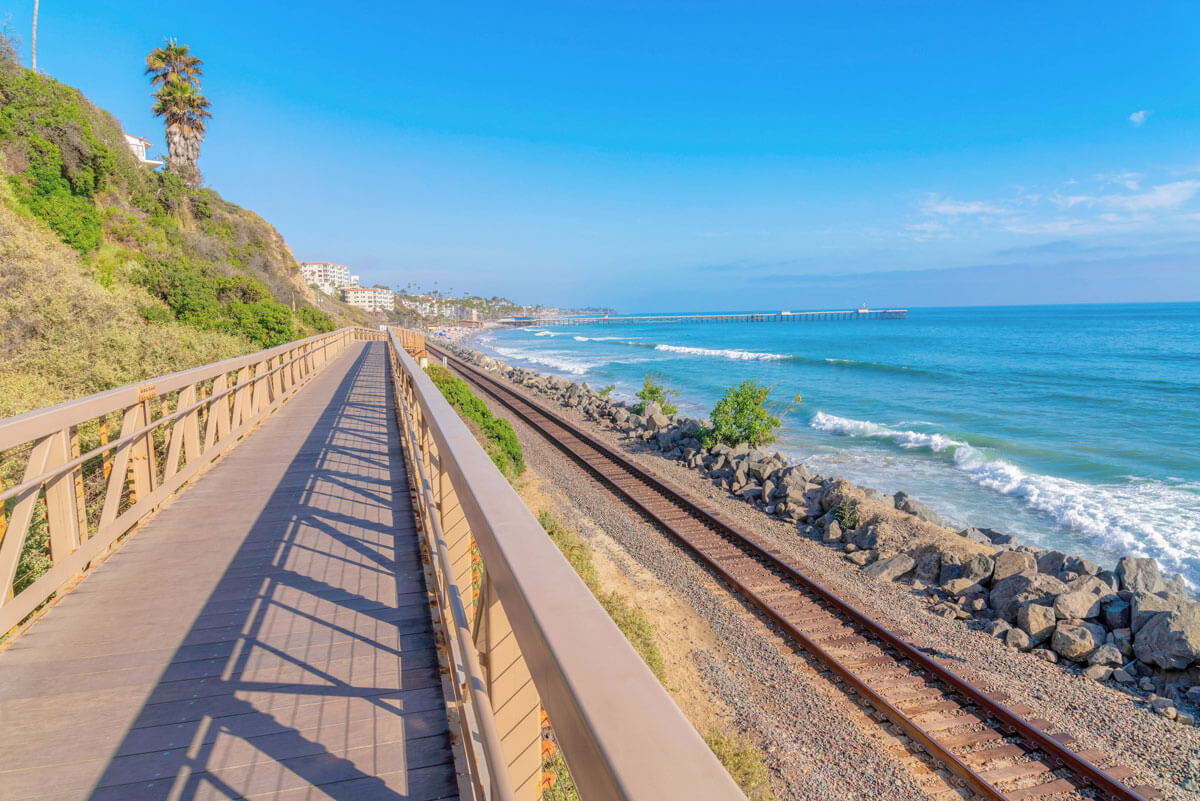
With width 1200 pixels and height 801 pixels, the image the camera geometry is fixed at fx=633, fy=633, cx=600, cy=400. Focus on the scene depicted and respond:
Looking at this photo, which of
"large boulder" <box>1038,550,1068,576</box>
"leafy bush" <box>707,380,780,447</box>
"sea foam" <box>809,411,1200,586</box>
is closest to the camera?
"large boulder" <box>1038,550,1068,576</box>

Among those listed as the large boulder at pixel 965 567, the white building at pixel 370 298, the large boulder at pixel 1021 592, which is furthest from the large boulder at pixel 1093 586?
the white building at pixel 370 298

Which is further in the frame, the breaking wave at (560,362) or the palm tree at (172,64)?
the breaking wave at (560,362)

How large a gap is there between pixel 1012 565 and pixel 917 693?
3.86m

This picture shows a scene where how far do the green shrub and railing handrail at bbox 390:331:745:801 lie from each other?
4.97 m

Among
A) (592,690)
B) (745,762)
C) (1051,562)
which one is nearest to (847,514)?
(1051,562)

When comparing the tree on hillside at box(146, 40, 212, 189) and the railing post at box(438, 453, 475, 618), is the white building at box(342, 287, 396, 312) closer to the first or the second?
the tree on hillside at box(146, 40, 212, 189)

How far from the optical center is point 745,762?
559 centimetres

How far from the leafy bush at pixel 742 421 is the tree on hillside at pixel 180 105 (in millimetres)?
31899

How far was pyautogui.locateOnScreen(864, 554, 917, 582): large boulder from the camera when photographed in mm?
→ 9914

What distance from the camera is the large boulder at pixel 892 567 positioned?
9.91m

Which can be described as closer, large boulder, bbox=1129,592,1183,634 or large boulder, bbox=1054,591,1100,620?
large boulder, bbox=1129,592,1183,634

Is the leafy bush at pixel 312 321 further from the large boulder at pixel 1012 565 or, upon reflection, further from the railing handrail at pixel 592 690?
the railing handrail at pixel 592 690

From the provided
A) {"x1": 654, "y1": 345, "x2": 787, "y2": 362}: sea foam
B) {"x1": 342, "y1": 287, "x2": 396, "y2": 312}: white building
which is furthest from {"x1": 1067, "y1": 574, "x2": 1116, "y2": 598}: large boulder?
{"x1": 342, "y1": 287, "x2": 396, "y2": 312}: white building

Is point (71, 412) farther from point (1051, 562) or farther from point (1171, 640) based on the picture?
point (1051, 562)
